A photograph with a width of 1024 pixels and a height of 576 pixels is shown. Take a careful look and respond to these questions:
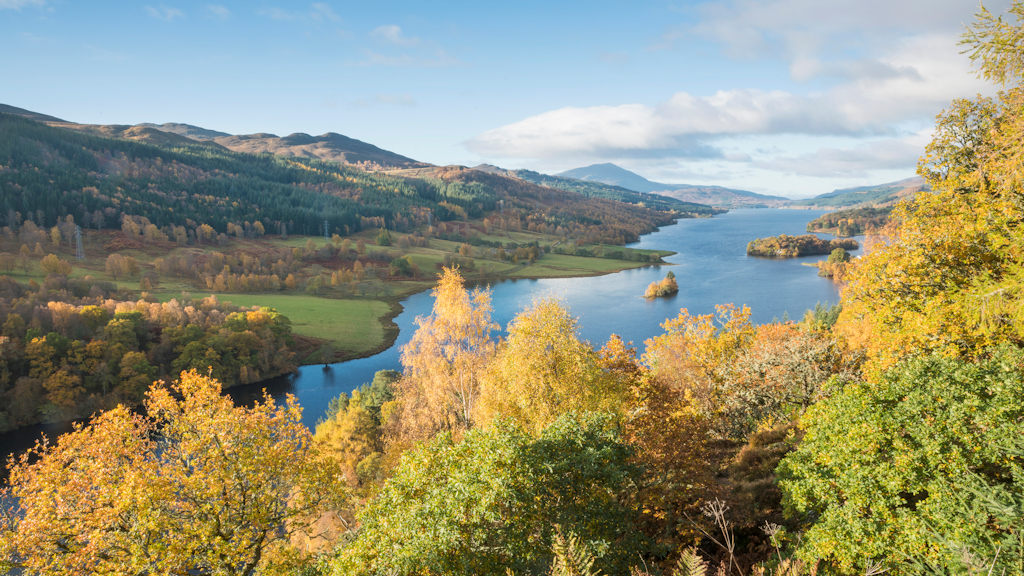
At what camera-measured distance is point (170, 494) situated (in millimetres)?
13633

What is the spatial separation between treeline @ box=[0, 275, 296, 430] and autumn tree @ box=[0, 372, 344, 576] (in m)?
46.9

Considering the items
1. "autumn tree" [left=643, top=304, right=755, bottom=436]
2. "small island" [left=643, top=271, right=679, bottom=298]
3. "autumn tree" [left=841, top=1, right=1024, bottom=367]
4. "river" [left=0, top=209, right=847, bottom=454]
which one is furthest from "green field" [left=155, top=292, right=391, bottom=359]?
"autumn tree" [left=841, top=1, right=1024, bottom=367]

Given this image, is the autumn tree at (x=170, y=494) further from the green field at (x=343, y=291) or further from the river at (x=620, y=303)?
the green field at (x=343, y=291)

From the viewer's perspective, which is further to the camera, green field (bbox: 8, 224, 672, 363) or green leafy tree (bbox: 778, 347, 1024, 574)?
green field (bbox: 8, 224, 672, 363)

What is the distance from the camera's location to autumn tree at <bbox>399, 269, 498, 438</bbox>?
29141 millimetres

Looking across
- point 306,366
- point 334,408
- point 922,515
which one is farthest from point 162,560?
point 306,366

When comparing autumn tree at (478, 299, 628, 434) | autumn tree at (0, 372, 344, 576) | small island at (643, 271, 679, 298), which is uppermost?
autumn tree at (478, 299, 628, 434)

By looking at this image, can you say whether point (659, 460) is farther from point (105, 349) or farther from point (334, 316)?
point (334, 316)

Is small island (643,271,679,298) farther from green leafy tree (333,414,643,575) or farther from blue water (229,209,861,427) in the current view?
green leafy tree (333,414,643,575)

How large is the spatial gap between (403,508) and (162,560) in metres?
6.78

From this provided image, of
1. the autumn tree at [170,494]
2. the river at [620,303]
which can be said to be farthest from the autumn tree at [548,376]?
the river at [620,303]

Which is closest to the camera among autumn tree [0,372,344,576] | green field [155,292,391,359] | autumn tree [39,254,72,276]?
autumn tree [0,372,344,576]

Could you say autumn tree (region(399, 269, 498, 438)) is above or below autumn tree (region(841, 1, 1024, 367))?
below

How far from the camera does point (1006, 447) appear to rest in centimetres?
1033
